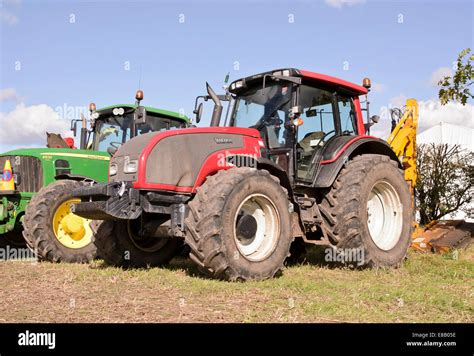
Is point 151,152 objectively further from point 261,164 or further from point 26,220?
point 26,220

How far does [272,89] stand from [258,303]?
3389 millimetres

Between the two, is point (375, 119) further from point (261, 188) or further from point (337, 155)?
point (261, 188)

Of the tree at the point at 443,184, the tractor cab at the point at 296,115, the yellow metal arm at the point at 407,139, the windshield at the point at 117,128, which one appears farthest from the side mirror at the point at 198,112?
the tree at the point at 443,184

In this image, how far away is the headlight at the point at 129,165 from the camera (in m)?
6.23

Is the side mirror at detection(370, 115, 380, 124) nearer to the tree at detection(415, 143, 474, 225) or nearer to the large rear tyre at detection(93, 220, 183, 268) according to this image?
the large rear tyre at detection(93, 220, 183, 268)

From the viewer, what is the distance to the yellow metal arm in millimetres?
9148

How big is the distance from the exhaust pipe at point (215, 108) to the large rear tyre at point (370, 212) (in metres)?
1.82

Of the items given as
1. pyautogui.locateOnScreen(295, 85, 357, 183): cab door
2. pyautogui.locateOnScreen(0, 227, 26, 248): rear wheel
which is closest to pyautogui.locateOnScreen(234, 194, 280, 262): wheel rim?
pyautogui.locateOnScreen(295, 85, 357, 183): cab door

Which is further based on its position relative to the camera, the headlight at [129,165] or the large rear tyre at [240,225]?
the headlight at [129,165]

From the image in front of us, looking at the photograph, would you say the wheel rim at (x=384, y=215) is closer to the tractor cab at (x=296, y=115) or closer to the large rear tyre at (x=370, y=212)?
the large rear tyre at (x=370, y=212)

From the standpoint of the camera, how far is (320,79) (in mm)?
7461

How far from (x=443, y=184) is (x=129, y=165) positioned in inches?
557

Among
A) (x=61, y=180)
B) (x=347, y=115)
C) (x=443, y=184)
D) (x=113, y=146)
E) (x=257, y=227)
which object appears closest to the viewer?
(x=257, y=227)

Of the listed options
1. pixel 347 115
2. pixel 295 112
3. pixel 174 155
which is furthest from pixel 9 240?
pixel 347 115
